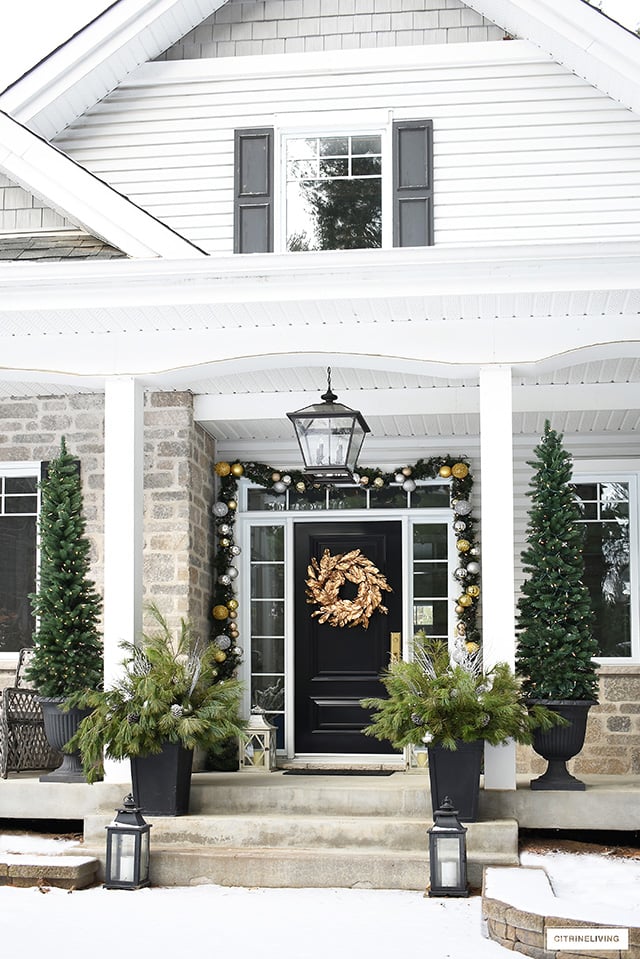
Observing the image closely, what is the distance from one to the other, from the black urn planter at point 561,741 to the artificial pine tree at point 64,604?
106 inches

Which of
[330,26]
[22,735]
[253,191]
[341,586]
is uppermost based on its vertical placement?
[330,26]

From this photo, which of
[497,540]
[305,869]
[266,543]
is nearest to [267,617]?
[266,543]

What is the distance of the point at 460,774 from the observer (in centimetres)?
641

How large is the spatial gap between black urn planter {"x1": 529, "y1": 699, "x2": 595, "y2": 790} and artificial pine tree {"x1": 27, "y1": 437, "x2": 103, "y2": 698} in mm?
2699

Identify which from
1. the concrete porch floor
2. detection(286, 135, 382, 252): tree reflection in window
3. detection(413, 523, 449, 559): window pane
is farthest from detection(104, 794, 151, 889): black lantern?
detection(286, 135, 382, 252): tree reflection in window

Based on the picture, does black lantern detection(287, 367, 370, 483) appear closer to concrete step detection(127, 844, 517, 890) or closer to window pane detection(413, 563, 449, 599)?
concrete step detection(127, 844, 517, 890)

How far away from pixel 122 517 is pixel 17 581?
91.4 inches

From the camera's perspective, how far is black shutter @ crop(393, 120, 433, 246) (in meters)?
8.84

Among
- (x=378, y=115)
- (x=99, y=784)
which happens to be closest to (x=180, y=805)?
(x=99, y=784)

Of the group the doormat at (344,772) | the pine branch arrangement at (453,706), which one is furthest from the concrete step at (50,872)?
the doormat at (344,772)

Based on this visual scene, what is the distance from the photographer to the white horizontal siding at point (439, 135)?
8703 mm

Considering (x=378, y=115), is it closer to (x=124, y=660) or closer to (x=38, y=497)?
(x=38, y=497)

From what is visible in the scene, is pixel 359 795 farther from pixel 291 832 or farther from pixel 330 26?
pixel 330 26

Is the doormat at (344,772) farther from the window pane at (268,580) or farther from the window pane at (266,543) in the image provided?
the window pane at (266,543)
